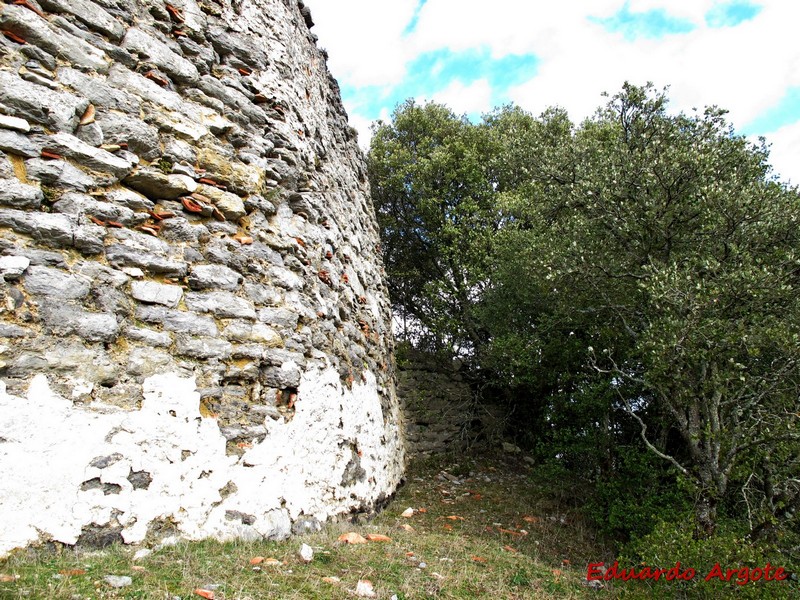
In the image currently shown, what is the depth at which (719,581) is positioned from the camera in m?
4.91

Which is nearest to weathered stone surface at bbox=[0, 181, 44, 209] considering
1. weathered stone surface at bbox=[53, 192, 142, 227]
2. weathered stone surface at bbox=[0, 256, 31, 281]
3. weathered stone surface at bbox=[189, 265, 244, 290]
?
weathered stone surface at bbox=[53, 192, 142, 227]

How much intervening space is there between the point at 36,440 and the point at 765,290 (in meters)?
7.81

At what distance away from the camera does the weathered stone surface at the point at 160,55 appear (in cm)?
562

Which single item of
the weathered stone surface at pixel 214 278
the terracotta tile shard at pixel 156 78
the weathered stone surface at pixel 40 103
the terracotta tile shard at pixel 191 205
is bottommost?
the weathered stone surface at pixel 214 278

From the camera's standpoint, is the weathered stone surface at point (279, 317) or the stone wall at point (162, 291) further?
the weathered stone surface at point (279, 317)

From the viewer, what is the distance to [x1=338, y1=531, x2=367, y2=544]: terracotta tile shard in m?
5.29

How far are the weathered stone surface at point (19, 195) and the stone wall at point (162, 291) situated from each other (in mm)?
14

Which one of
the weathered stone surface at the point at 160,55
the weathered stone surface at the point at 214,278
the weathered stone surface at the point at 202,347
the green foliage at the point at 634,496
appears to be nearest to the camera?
the weathered stone surface at the point at 202,347

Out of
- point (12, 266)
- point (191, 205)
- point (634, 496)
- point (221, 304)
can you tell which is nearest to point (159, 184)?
point (191, 205)

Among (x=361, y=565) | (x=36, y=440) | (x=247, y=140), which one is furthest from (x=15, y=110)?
(x=361, y=565)

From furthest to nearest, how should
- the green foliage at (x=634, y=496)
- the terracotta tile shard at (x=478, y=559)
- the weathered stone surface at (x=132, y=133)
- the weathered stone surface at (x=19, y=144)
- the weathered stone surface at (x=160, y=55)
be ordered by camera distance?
the green foliage at (x=634, y=496)
the terracotta tile shard at (x=478, y=559)
the weathered stone surface at (x=160, y=55)
the weathered stone surface at (x=132, y=133)
the weathered stone surface at (x=19, y=144)

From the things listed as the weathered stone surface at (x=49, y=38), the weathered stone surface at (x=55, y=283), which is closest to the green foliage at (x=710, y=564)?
the weathered stone surface at (x=55, y=283)

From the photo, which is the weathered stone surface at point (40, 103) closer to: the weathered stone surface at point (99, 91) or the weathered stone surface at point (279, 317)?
the weathered stone surface at point (99, 91)

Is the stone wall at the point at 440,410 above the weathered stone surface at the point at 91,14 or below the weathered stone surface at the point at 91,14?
below
